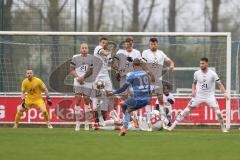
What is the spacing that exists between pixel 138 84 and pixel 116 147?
3612 millimetres

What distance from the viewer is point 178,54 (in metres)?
30.6

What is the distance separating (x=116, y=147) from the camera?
13.5m

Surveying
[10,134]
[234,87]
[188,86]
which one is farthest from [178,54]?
[10,134]

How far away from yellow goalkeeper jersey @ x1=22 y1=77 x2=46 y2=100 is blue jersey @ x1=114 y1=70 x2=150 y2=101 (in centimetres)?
500

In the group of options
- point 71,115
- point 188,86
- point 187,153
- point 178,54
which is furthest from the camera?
point 178,54

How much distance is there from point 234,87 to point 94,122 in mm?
7151

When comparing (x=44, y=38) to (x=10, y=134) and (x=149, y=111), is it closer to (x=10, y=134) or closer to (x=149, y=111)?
(x=149, y=111)

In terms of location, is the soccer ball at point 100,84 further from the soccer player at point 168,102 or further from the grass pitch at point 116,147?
the grass pitch at point 116,147

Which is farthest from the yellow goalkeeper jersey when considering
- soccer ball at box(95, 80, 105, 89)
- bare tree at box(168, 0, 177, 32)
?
bare tree at box(168, 0, 177, 32)

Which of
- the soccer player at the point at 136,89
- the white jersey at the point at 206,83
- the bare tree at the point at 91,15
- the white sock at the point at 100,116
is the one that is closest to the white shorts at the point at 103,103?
the white sock at the point at 100,116

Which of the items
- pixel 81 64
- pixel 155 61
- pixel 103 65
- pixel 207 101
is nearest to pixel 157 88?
pixel 155 61

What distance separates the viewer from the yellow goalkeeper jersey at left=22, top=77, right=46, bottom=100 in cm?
2136

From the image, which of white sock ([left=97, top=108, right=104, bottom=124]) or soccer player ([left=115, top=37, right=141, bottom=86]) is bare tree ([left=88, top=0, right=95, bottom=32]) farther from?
soccer player ([left=115, top=37, right=141, bottom=86])

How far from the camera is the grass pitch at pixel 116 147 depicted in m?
12.0
